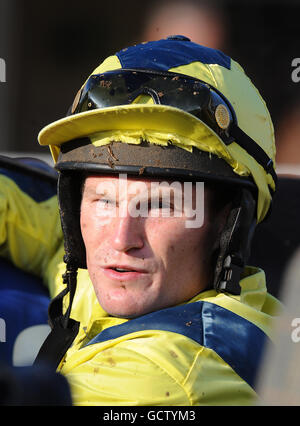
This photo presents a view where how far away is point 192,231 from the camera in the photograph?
164 cm

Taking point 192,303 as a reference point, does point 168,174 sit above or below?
above

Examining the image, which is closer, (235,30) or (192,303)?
(192,303)

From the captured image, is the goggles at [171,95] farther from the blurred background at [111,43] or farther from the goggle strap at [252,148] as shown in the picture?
the blurred background at [111,43]

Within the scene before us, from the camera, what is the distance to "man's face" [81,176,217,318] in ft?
5.18

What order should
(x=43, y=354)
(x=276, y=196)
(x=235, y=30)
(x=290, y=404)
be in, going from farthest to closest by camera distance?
(x=235, y=30), (x=276, y=196), (x=43, y=354), (x=290, y=404)

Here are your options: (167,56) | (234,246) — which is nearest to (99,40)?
(167,56)

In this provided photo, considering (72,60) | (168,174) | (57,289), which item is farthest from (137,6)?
(168,174)

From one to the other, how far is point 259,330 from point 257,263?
840 millimetres

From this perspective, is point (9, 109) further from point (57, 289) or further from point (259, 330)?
point (259, 330)

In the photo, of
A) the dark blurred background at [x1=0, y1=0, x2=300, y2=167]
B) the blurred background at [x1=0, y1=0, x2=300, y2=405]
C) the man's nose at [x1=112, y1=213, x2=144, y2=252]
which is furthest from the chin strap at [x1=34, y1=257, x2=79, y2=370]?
the dark blurred background at [x1=0, y1=0, x2=300, y2=167]

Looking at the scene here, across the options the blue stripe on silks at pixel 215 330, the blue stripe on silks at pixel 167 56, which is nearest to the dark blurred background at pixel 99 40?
the blue stripe on silks at pixel 167 56

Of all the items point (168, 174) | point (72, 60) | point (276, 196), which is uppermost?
point (72, 60)

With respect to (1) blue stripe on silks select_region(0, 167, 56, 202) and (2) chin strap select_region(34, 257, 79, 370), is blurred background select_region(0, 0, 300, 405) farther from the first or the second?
(2) chin strap select_region(34, 257, 79, 370)

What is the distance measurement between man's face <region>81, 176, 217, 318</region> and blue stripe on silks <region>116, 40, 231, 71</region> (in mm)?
344
